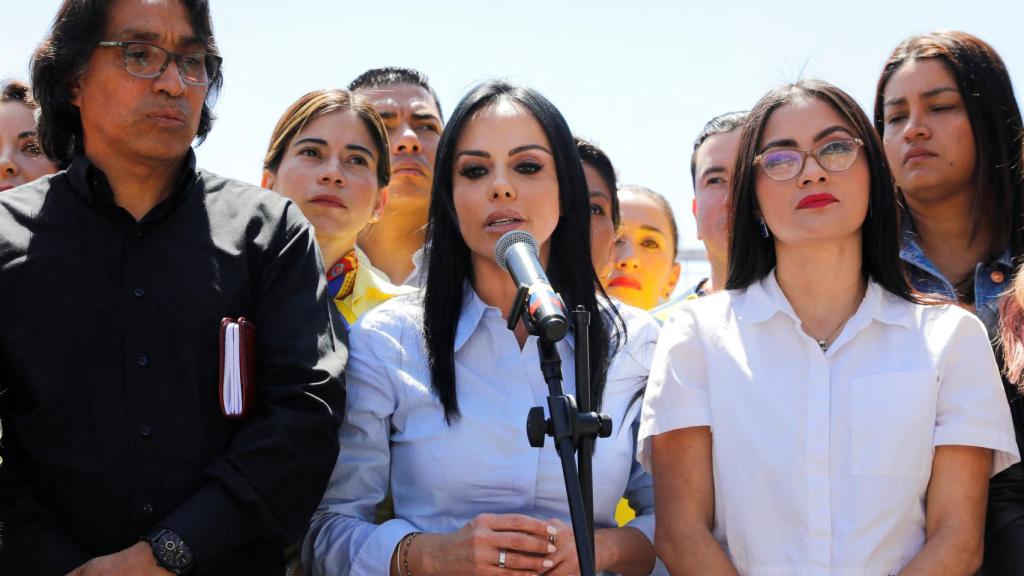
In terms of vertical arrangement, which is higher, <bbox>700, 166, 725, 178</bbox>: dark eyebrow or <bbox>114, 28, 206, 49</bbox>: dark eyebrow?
<bbox>114, 28, 206, 49</bbox>: dark eyebrow

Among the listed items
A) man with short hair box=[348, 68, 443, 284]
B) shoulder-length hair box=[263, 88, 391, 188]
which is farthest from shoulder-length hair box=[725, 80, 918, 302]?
man with short hair box=[348, 68, 443, 284]

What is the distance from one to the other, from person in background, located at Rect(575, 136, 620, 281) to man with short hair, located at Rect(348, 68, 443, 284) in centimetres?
86

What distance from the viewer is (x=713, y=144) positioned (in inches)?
225

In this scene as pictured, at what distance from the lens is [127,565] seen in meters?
3.01

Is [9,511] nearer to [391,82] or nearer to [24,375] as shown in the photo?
[24,375]

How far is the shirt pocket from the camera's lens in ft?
11.0

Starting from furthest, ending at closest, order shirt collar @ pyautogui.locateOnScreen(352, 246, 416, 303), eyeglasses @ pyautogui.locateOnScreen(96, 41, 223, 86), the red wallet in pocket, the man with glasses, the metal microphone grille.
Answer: shirt collar @ pyautogui.locateOnScreen(352, 246, 416, 303) → eyeglasses @ pyautogui.locateOnScreen(96, 41, 223, 86) → the red wallet in pocket → the man with glasses → the metal microphone grille

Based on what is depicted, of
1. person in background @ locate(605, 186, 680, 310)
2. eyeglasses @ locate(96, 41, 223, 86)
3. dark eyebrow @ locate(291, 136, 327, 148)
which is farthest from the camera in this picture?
person in background @ locate(605, 186, 680, 310)

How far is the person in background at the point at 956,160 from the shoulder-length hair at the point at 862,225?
57cm

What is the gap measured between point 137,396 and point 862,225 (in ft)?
7.78

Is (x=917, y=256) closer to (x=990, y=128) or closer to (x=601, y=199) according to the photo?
(x=990, y=128)

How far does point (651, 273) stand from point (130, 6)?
13.0ft

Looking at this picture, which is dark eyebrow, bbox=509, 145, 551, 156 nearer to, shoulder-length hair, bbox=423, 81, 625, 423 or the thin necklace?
shoulder-length hair, bbox=423, 81, 625, 423

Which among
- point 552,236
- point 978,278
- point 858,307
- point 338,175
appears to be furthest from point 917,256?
point 338,175
